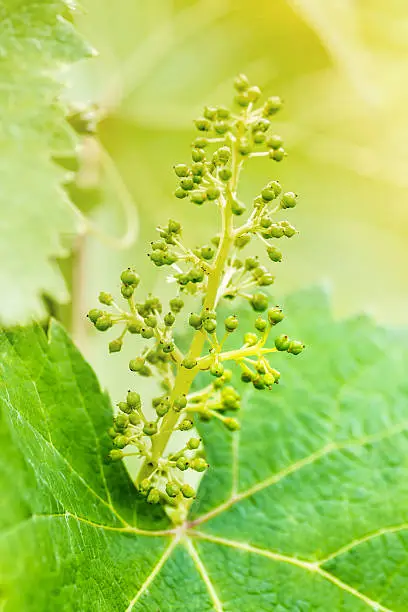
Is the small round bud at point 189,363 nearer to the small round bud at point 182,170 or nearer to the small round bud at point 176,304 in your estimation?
the small round bud at point 176,304

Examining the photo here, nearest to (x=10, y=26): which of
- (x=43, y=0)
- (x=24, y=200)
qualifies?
(x=43, y=0)

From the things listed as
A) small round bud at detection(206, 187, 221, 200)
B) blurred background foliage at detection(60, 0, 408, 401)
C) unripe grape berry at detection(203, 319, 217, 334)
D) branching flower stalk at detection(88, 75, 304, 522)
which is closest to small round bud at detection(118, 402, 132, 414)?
branching flower stalk at detection(88, 75, 304, 522)

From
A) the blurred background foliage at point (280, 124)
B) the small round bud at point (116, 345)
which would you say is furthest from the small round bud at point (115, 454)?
the blurred background foliage at point (280, 124)

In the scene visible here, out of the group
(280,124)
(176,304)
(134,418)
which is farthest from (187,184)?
(280,124)

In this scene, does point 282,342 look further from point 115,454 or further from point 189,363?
point 115,454

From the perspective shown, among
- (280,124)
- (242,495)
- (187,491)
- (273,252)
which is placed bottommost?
(242,495)

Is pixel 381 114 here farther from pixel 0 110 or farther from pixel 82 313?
pixel 0 110
